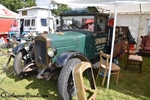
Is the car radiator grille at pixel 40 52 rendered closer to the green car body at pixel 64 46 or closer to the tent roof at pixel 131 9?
the green car body at pixel 64 46

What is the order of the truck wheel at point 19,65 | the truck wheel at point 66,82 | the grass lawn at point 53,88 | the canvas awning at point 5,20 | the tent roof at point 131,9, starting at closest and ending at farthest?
the truck wheel at point 66,82 < the grass lawn at point 53,88 < the truck wheel at point 19,65 < the tent roof at point 131,9 < the canvas awning at point 5,20

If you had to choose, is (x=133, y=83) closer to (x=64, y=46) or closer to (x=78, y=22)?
(x=64, y=46)

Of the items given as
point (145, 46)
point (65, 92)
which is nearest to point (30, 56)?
point (65, 92)

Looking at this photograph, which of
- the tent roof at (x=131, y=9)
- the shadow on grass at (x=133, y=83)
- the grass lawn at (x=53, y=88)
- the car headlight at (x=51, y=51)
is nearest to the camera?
the car headlight at (x=51, y=51)

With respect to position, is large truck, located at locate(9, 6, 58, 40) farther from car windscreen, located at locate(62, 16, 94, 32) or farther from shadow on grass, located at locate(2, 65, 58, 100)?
shadow on grass, located at locate(2, 65, 58, 100)

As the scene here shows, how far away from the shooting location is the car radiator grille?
3.03m

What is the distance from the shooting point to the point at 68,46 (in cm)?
322

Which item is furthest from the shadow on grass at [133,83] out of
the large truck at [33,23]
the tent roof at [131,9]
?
the large truck at [33,23]

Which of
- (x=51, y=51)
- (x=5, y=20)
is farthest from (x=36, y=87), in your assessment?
(x=5, y=20)

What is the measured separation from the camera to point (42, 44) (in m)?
3.04

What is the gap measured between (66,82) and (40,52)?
0.99 m

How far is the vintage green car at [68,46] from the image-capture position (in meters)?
2.66

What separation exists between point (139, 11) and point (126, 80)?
472 centimetres

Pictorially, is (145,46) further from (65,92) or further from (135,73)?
(65,92)
